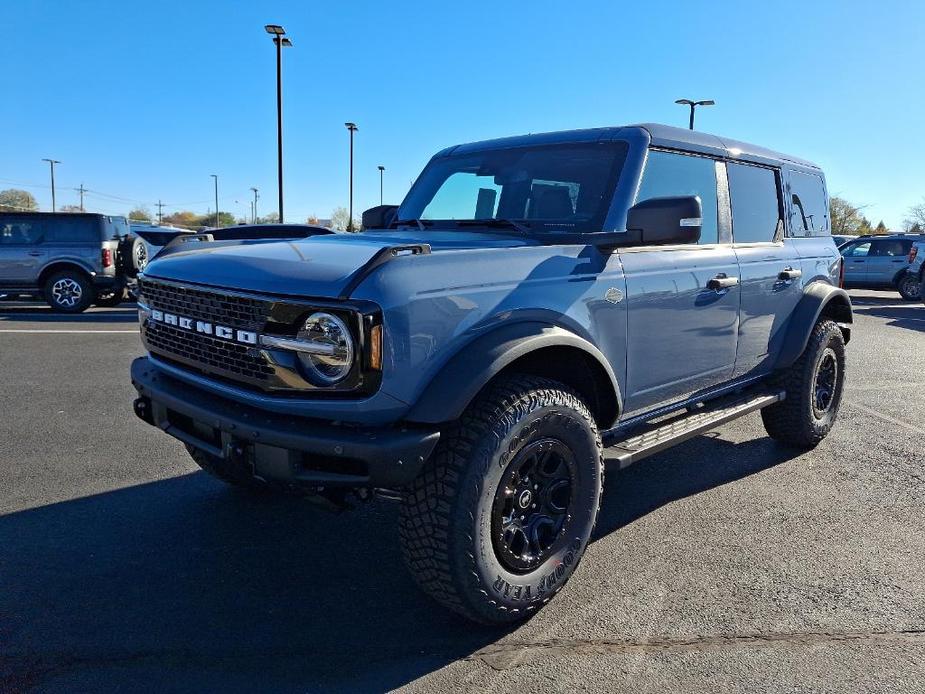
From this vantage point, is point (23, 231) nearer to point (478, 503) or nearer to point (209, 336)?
point (209, 336)

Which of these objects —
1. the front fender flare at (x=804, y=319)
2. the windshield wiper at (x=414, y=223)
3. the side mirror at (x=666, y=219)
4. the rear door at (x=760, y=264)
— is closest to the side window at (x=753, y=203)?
the rear door at (x=760, y=264)

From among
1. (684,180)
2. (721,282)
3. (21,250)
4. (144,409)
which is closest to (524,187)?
(684,180)

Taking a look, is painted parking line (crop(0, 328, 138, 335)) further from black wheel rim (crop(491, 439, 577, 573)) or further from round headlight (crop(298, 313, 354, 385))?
black wheel rim (crop(491, 439, 577, 573))

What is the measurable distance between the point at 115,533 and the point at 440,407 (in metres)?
2.05

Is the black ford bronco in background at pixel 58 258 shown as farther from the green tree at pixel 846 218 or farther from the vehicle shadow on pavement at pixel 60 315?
the green tree at pixel 846 218

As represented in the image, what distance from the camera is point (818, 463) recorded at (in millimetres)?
4715

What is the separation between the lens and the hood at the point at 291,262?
2402 mm

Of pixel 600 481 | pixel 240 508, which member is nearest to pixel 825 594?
pixel 600 481

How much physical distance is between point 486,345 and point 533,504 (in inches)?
28.1

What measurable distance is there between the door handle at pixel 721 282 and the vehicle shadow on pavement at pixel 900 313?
10.5 meters

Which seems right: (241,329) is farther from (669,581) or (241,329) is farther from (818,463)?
(818,463)

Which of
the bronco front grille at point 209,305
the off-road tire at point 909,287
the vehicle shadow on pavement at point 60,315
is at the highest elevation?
the bronco front grille at point 209,305

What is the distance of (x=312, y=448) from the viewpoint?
2285mm

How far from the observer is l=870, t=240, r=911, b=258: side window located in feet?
59.3
